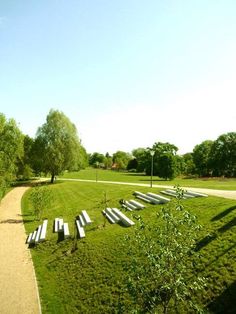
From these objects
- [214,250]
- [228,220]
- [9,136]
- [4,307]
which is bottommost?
[4,307]

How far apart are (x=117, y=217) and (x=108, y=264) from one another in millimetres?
6830

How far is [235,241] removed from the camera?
530 inches

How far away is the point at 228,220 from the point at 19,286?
10678 mm

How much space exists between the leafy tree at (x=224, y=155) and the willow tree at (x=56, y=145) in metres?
48.5

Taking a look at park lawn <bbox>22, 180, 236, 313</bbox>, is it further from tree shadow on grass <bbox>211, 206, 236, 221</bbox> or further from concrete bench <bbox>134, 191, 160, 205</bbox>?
concrete bench <bbox>134, 191, 160, 205</bbox>

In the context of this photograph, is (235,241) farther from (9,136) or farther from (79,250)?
(9,136)

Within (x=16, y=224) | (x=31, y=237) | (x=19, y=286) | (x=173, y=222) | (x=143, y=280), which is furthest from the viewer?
(x=16, y=224)

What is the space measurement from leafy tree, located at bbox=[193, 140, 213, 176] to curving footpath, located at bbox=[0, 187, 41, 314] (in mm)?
74672

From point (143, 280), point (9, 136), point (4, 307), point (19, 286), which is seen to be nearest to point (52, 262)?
point (19, 286)

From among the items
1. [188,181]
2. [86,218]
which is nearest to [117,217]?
[86,218]

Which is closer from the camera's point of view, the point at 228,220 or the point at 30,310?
the point at 30,310

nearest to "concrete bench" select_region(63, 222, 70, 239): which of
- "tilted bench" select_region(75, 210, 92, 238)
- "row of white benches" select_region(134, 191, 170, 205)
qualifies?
"tilted bench" select_region(75, 210, 92, 238)

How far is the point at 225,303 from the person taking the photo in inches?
410

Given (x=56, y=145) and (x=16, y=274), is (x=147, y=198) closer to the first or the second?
(x=16, y=274)
